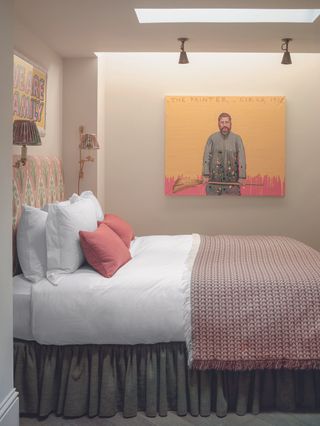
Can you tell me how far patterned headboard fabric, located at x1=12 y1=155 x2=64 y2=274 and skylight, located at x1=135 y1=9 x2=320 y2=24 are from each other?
4.11 ft

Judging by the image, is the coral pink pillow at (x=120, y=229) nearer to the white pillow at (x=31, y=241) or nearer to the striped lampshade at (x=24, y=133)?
the white pillow at (x=31, y=241)

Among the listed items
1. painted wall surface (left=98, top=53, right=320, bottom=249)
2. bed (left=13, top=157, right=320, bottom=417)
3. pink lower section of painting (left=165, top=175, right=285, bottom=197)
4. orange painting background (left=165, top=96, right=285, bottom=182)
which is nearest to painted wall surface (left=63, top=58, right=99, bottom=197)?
painted wall surface (left=98, top=53, right=320, bottom=249)

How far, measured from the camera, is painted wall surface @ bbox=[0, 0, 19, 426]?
7.79 feet

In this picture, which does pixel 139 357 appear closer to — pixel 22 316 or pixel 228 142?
pixel 22 316

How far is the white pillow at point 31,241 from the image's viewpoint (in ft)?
9.96

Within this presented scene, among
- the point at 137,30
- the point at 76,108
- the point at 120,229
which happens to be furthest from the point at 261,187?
the point at 137,30

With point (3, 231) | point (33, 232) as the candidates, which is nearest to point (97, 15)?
point (33, 232)

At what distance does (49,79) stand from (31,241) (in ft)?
5.67

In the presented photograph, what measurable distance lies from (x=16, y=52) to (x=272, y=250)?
2214mm

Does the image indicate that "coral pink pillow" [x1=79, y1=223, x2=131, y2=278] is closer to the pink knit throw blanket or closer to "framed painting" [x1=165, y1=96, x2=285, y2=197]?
the pink knit throw blanket

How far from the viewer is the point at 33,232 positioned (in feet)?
10.1

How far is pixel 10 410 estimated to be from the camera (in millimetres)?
2510

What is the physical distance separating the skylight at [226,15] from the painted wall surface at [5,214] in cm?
138

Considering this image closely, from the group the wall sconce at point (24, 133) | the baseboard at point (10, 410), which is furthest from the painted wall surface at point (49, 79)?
the baseboard at point (10, 410)
